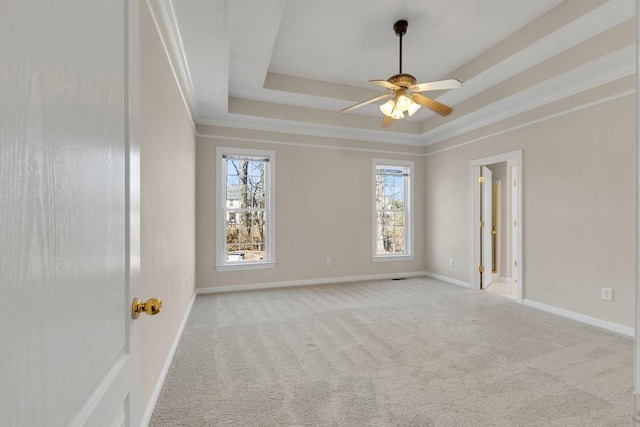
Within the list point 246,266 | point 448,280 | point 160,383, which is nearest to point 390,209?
point 448,280

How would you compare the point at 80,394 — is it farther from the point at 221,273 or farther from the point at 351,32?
the point at 221,273

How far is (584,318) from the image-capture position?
342cm

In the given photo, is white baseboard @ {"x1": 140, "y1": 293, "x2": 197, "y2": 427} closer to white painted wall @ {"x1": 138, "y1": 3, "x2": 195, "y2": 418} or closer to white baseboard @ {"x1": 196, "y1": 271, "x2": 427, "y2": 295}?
white painted wall @ {"x1": 138, "y1": 3, "x2": 195, "y2": 418}

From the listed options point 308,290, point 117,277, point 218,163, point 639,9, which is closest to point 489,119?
point 308,290

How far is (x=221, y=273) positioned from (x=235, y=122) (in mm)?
2317

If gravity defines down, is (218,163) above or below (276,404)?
above

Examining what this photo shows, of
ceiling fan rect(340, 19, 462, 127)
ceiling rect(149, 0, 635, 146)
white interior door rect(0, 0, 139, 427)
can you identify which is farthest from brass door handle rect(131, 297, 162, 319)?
ceiling fan rect(340, 19, 462, 127)

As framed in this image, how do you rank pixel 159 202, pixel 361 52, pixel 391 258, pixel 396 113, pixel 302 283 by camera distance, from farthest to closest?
1. pixel 391 258
2. pixel 302 283
3. pixel 361 52
4. pixel 396 113
5. pixel 159 202

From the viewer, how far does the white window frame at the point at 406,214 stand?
5648 millimetres

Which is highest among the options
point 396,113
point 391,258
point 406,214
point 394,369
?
point 396,113

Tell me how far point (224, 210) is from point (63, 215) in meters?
4.44

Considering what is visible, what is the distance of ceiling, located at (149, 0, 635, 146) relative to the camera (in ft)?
8.43

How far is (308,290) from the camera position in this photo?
4.87 meters

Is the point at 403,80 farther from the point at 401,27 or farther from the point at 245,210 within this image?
the point at 245,210
